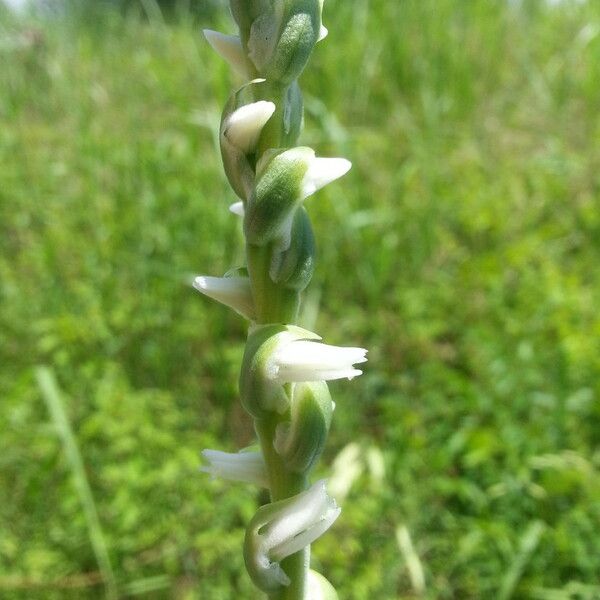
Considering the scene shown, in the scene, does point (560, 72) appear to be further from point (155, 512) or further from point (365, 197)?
point (155, 512)

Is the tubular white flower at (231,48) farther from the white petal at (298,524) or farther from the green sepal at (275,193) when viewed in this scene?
the white petal at (298,524)

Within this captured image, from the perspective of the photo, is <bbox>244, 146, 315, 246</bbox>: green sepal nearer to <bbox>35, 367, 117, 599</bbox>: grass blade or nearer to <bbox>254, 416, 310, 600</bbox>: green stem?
<bbox>254, 416, 310, 600</bbox>: green stem

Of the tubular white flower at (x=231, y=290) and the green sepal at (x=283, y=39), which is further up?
the green sepal at (x=283, y=39)

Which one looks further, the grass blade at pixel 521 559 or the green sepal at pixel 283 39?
the grass blade at pixel 521 559

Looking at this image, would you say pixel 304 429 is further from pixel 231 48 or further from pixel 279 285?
pixel 231 48

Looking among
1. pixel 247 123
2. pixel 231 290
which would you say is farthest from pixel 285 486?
pixel 247 123

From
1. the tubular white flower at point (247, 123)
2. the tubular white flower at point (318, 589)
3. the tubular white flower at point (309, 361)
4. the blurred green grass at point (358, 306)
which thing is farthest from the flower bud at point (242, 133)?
the blurred green grass at point (358, 306)
